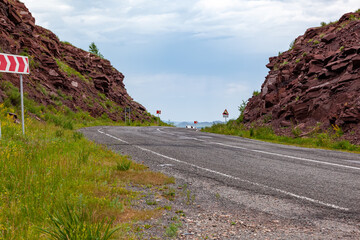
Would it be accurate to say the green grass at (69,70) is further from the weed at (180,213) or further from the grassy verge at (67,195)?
the weed at (180,213)

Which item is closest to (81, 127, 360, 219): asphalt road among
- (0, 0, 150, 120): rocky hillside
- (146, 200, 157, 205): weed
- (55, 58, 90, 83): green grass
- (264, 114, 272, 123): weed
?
(146, 200, 157, 205): weed

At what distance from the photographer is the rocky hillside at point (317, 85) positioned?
16.4 meters

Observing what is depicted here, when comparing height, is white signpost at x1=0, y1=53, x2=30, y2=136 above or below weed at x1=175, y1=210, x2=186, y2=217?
above

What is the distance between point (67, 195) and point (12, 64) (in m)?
6.96

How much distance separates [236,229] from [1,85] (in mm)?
19843

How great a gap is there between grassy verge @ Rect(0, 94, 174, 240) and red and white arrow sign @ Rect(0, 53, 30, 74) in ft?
9.54

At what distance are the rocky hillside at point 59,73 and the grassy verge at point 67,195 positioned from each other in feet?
44.9

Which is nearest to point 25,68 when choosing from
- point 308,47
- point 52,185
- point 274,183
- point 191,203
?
point 52,185

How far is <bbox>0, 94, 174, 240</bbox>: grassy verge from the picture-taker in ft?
10.3

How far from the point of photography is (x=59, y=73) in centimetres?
3344

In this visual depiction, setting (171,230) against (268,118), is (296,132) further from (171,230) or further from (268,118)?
(171,230)

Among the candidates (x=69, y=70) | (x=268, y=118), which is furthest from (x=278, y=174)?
(x=69, y=70)

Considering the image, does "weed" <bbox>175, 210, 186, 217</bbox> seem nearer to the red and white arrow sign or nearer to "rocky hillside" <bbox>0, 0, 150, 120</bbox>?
the red and white arrow sign

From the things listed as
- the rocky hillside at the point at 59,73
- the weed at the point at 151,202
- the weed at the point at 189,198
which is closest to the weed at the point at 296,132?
the weed at the point at 189,198
